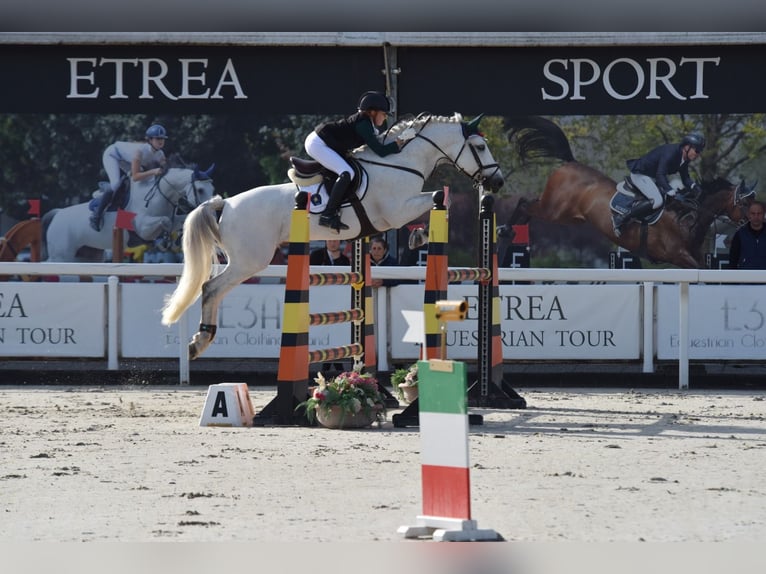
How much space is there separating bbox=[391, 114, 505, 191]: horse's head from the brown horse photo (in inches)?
174

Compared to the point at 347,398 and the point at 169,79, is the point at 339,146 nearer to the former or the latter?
the point at 347,398

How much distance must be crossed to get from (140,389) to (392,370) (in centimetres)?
250

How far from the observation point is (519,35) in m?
15.2

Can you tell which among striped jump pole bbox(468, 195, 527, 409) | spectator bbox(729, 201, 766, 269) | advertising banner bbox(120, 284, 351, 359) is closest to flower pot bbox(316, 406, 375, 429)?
striped jump pole bbox(468, 195, 527, 409)

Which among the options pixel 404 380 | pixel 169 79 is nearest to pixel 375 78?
pixel 169 79

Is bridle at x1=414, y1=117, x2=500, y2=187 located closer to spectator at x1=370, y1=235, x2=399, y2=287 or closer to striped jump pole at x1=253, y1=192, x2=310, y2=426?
striped jump pole at x1=253, y1=192, x2=310, y2=426

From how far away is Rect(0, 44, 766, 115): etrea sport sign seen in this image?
15.5 metres

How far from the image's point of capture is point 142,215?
51.4ft

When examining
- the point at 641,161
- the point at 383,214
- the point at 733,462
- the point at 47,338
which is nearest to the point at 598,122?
the point at 641,161

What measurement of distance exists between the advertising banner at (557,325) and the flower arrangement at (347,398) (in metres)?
3.48

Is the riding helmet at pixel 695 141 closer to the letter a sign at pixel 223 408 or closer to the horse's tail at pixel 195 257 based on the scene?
the horse's tail at pixel 195 257

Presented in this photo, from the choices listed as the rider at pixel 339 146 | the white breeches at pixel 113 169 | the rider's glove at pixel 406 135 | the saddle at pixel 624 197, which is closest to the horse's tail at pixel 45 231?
the white breeches at pixel 113 169

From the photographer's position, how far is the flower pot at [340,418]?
935cm

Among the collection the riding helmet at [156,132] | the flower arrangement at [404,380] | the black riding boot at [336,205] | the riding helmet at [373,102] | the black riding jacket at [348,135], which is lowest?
the flower arrangement at [404,380]
